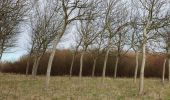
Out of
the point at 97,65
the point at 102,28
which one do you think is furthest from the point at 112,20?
the point at 97,65

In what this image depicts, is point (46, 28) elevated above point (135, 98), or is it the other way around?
point (46, 28)

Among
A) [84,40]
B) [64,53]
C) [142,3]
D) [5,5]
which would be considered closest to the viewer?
[5,5]

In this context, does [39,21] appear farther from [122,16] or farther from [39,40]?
[122,16]

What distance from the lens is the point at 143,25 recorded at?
25.3m

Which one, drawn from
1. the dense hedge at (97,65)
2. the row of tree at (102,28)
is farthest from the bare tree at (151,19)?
the dense hedge at (97,65)

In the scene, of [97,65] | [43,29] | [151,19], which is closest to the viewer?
[151,19]

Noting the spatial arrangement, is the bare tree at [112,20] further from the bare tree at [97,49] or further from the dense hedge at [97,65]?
the dense hedge at [97,65]

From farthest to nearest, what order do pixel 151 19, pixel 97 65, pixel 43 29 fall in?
pixel 97 65 < pixel 43 29 < pixel 151 19

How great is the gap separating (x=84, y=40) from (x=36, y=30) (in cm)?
511

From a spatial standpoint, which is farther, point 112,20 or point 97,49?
point 97,49

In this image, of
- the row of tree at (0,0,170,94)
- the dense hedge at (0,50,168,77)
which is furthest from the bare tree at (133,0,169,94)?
the dense hedge at (0,50,168,77)

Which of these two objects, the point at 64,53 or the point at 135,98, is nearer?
the point at 135,98

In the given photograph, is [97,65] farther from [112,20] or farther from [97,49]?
[112,20]

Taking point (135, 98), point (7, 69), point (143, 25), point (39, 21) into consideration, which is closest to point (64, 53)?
point (7, 69)
